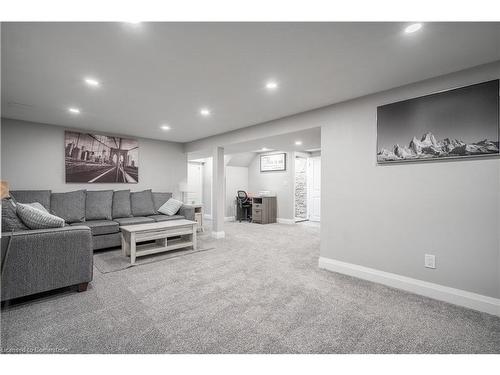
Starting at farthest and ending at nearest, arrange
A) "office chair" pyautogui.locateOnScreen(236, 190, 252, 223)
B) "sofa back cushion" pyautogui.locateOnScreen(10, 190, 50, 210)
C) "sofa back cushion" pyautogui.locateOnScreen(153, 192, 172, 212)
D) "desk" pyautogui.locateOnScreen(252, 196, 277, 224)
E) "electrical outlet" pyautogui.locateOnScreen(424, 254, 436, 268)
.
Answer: "office chair" pyautogui.locateOnScreen(236, 190, 252, 223) < "desk" pyautogui.locateOnScreen(252, 196, 277, 224) < "sofa back cushion" pyautogui.locateOnScreen(153, 192, 172, 212) < "sofa back cushion" pyautogui.locateOnScreen(10, 190, 50, 210) < "electrical outlet" pyautogui.locateOnScreen(424, 254, 436, 268)

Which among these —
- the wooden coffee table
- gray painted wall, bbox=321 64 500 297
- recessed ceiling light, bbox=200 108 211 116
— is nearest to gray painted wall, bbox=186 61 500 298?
gray painted wall, bbox=321 64 500 297

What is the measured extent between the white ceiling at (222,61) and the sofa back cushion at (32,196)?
1331mm

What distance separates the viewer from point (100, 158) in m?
4.67

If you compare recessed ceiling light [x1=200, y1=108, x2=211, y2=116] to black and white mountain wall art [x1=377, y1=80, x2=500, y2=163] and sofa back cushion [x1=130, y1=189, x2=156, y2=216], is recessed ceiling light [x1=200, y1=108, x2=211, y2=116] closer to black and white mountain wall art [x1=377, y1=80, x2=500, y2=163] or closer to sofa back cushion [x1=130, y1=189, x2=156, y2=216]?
black and white mountain wall art [x1=377, y1=80, x2=500, y2=163]

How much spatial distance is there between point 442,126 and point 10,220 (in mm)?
4258

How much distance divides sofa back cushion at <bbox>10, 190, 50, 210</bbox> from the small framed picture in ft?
18.1

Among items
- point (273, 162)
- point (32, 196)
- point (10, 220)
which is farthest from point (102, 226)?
point (273, 162)

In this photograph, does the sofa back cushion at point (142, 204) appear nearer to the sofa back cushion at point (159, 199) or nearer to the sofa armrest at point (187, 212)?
the sofa back cushion at point (159, 199)

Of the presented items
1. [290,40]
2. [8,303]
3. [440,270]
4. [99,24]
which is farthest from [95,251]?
[440,270]

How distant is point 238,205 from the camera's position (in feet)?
24.6

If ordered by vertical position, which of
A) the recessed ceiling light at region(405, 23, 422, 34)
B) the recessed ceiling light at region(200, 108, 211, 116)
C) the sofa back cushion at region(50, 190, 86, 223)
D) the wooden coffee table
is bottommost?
the wooden coffee table

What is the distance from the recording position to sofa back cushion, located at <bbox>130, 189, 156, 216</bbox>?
4.67 metres

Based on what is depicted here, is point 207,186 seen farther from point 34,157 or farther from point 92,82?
point 92,82
